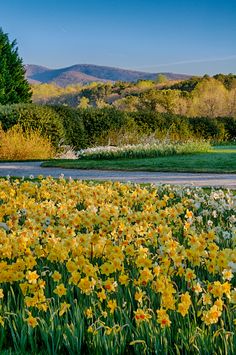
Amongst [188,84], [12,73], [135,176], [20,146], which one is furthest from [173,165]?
[188,84]

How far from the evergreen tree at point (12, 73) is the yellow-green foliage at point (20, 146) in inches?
348

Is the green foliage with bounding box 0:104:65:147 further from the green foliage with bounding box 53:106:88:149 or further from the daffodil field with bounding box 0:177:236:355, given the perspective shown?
the daffodil field with bounding box 0:177:236:355

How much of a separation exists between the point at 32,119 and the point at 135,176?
7.78m

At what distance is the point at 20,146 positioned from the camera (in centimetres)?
1725

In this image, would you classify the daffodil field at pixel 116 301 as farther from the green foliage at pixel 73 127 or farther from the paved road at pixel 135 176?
the green foliage at pixel 73 127

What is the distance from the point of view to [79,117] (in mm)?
21625

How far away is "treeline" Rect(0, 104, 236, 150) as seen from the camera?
1869 centimetres

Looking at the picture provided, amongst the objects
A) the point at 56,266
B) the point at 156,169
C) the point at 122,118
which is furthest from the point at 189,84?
the point at 56,266

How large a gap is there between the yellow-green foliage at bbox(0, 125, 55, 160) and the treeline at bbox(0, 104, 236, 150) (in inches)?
28.8

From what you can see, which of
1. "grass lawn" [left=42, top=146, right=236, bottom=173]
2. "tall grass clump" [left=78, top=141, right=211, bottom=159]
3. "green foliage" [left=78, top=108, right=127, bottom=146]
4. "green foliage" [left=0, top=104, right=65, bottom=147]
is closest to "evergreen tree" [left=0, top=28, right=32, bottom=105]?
"green foliage" [left=78, top=108, right=127, bottom=146]

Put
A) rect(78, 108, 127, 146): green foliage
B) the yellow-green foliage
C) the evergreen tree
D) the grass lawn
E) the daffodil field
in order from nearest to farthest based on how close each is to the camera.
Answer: the daffodil field, the grass lawn, the yellow-green foliage, rect(78, 108, 127, 146): green foliage, the evergreen tree

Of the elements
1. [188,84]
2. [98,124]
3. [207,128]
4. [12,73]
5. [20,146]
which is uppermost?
[188,84]

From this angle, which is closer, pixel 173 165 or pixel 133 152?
pixel 173 165

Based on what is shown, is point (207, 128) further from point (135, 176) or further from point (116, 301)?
point (116, 301)
